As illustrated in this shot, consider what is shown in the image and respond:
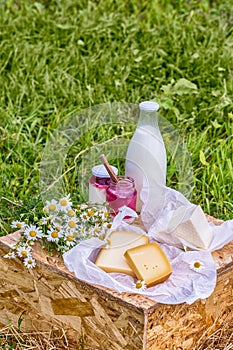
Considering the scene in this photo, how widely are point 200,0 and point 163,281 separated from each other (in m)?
2.54

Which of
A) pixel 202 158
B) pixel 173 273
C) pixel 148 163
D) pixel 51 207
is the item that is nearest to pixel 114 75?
pixel 202 158

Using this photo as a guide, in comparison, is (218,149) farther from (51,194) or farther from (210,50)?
(51,194)

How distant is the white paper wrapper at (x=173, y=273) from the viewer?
1626 mm

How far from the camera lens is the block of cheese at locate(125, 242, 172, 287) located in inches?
64.8

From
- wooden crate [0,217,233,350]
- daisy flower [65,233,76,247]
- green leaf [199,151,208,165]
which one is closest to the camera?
wooden crate [0,217,233,350]

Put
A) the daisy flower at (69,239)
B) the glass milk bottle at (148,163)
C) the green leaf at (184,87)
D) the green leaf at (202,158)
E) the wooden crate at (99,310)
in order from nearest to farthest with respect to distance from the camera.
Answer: the wooden crate at (99,310) → the daisy flower at (69,239) → the glass milk bottle at (148,163) → the green leaf at (202,158) → the green leaf at (184,87)

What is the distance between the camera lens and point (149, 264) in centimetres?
167

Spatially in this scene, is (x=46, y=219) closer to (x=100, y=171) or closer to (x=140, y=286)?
(x=100, y=171)

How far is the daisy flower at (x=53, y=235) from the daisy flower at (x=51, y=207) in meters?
0.05

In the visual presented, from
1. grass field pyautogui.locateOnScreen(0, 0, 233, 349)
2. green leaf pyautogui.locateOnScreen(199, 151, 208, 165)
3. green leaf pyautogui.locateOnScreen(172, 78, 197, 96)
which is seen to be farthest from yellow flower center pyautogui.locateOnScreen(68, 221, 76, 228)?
green leaf pyautogui.locateOnScreen(172, 78, 197, 96)

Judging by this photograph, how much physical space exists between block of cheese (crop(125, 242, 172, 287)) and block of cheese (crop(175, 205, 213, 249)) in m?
0.10

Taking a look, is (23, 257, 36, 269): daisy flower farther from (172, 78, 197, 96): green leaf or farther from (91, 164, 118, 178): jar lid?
(172, 78, 197, 96): green leaf

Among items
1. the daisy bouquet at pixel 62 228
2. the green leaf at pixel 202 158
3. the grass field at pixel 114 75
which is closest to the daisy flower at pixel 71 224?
the daisy bouquet at pixel 62 228

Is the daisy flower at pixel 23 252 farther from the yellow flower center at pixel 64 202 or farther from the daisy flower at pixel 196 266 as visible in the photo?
the daisy flower at pixel 196 266
